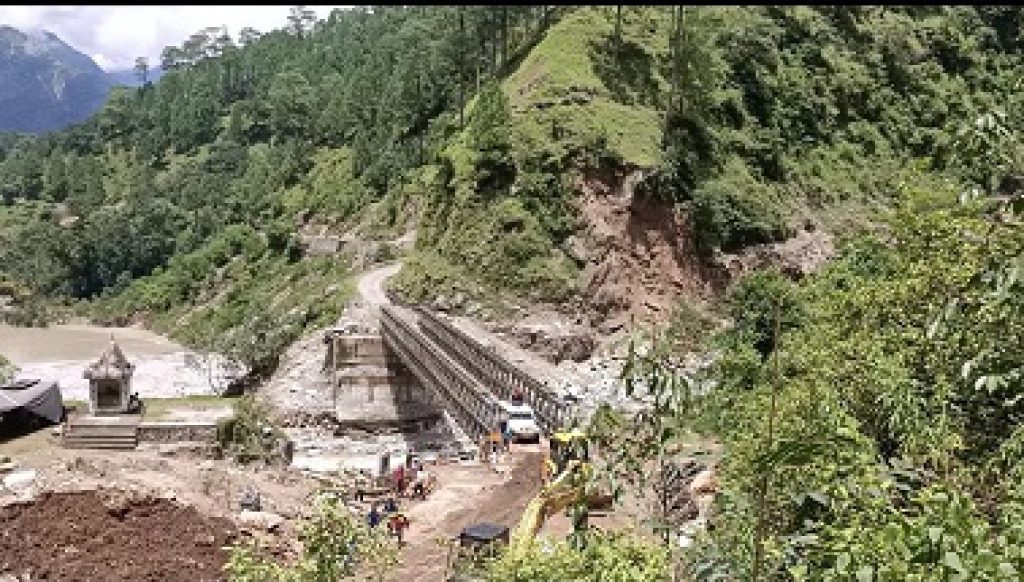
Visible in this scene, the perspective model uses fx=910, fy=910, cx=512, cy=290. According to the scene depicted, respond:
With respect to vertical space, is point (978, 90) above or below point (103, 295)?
above

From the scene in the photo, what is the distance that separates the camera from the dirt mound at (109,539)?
2167cm

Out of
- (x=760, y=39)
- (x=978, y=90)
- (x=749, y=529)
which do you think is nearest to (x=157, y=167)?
(x=760, y=39)

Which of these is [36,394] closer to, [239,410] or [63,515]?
[239,410]

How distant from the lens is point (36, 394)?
115ft

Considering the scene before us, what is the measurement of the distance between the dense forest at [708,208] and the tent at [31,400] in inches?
609

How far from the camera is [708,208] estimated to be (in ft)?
168

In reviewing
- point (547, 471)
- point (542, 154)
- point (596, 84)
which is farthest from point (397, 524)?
point (596, 84)

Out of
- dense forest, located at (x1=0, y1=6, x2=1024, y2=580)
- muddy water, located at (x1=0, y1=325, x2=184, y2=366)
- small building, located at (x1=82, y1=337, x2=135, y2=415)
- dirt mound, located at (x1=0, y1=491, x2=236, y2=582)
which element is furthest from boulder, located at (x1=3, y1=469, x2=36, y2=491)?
muddy water, located at (x1=0, y1=325, x2=184, y2=366)

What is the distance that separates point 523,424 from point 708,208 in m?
28.1

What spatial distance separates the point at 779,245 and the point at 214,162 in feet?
344

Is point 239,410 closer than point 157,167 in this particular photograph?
Yes

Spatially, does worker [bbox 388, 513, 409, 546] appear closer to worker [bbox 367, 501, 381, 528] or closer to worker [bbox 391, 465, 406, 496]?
worker [bbox 367, 501, 381, 528]

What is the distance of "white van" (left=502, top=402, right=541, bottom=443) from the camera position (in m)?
26.5

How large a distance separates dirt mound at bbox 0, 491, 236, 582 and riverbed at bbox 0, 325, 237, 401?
28942 millimetres
